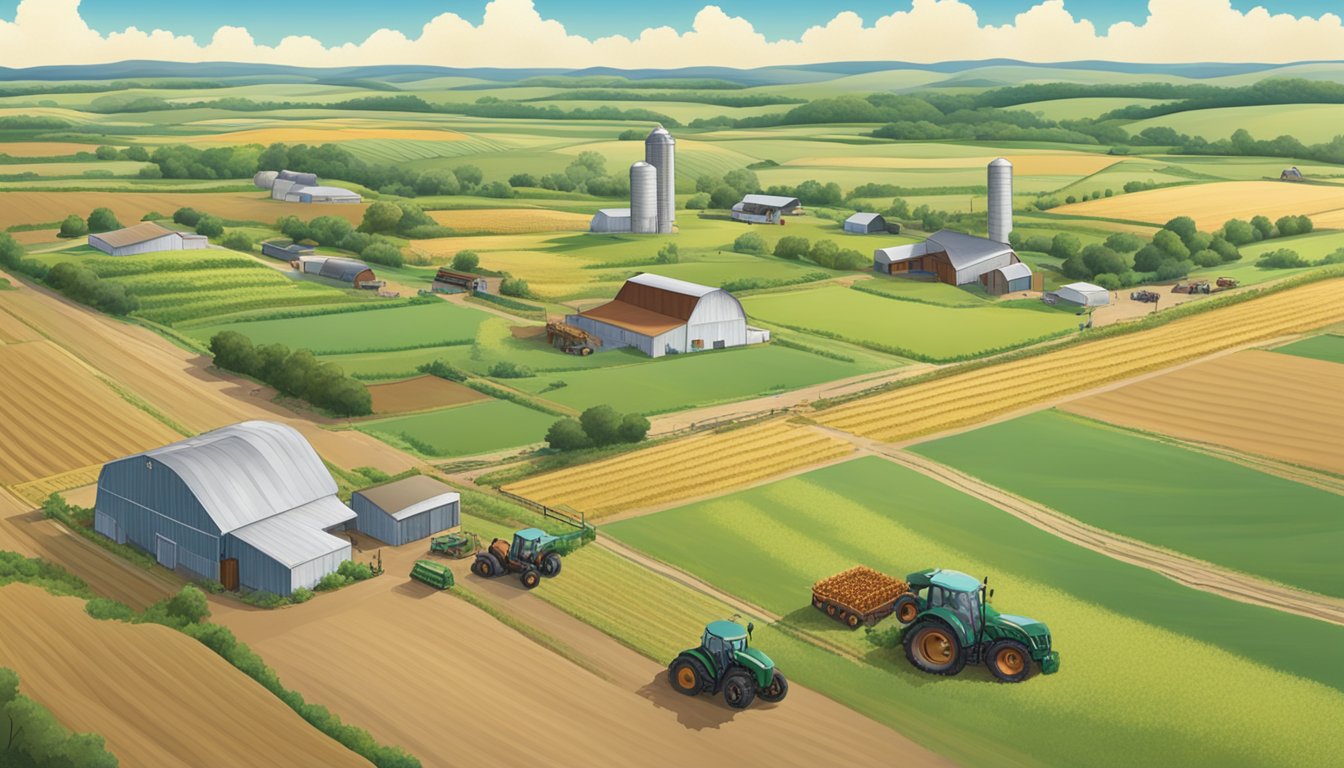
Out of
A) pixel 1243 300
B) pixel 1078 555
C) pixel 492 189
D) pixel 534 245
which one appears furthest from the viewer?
pixel 492 189

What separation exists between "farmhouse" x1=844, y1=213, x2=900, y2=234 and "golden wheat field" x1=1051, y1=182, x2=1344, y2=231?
62.4 feet

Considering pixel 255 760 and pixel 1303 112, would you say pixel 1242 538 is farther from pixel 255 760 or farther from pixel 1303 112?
pixel 1303 112

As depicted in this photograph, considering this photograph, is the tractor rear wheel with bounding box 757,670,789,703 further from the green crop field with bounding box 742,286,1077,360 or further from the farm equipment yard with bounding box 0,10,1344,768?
the green crop field with bounding box 742,286,1077,360

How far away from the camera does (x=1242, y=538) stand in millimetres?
49250

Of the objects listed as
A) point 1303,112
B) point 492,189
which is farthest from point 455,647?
point 1303,112

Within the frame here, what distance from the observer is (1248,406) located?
63.8m

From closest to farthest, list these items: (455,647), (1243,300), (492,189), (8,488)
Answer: (455,647) → (8,488) → (1243,300) → (492,189)

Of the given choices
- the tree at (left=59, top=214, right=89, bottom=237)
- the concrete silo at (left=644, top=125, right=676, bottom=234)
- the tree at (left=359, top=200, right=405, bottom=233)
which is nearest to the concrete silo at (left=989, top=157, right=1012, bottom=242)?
the concrete silo at (left=644, top=125, right=676, bottom=234)

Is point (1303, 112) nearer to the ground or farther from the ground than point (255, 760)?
farther from the ground

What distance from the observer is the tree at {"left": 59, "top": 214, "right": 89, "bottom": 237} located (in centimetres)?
11256

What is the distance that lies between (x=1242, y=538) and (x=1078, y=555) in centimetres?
625

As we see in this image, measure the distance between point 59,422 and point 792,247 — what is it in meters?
62.5

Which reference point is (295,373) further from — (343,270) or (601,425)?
(343,270)

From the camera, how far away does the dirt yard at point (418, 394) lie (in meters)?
67.4
